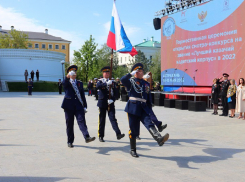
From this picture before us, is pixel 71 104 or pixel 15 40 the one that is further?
pixel 15 40

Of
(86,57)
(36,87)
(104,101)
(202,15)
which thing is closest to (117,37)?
(104,101)

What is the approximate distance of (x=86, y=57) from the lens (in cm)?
6456

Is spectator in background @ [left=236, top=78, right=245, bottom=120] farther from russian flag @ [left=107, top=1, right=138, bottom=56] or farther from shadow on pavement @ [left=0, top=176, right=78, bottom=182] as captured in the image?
shadow on pavement @ [left=0, top=176, right=78, bottom=182]

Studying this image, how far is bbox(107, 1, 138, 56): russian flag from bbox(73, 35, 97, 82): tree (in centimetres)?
5501

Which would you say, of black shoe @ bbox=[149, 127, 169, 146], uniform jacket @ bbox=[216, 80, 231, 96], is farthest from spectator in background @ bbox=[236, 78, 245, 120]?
black shoe @ bbox=[149, 127, 169, 146]

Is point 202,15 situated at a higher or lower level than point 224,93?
higher

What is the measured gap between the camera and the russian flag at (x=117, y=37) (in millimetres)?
8430

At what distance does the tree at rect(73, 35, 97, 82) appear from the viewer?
64.0m

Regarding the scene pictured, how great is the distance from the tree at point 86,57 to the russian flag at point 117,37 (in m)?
55.0

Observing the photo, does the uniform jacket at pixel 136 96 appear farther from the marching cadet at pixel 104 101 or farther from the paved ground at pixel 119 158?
the marching cadet at pixel 104 101

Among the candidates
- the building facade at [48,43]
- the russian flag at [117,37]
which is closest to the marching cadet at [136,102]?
the russian flag at [117,37]

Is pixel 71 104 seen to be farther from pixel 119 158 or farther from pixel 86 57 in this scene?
pixel 86 57

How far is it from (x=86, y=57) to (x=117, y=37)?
2235 inches

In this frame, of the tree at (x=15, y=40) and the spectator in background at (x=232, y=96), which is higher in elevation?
the tree at (x=15, y=40)
